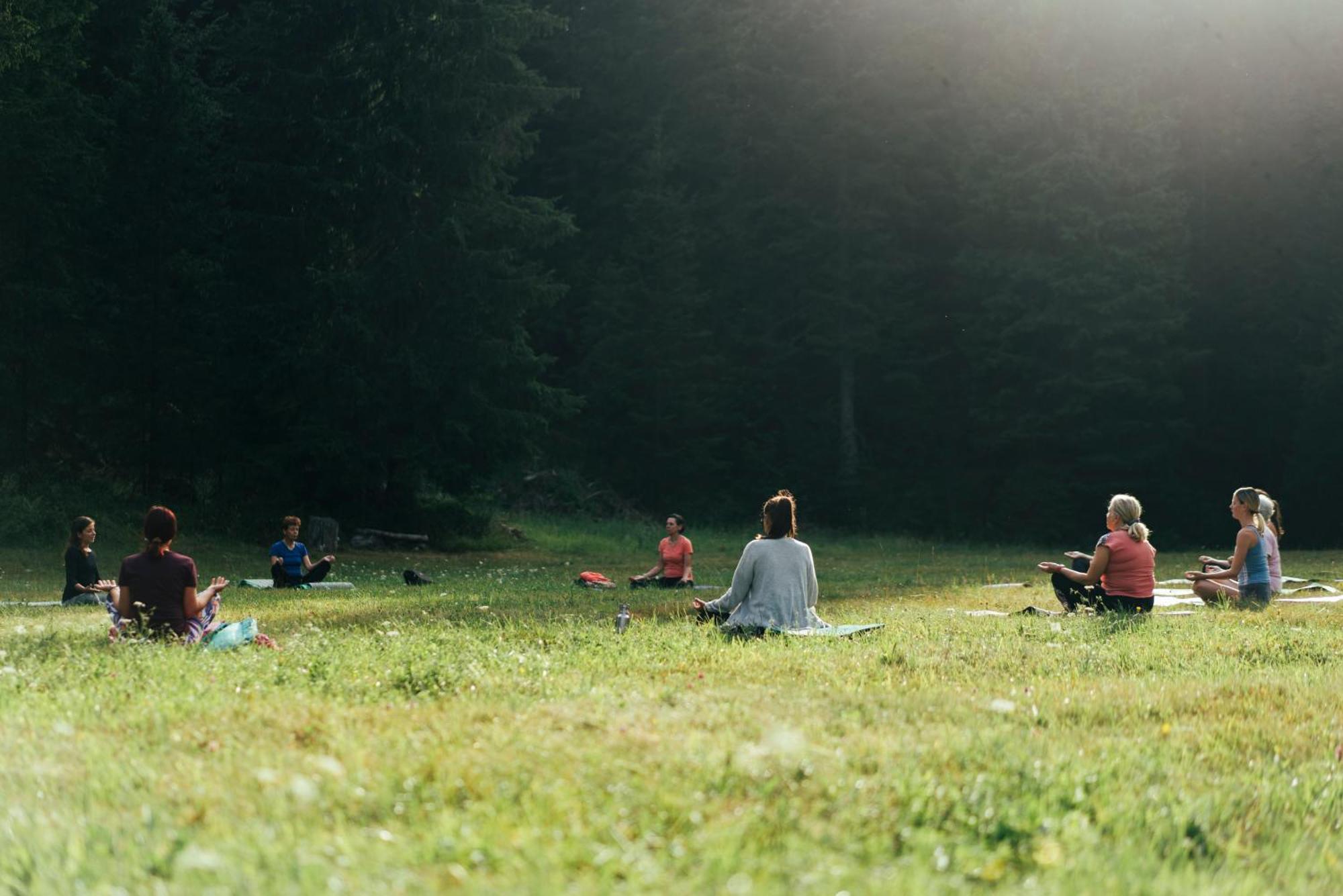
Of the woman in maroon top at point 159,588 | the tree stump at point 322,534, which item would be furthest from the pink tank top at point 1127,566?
the tree stump at point 322,534

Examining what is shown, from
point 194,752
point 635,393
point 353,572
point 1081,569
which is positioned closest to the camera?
point 194,752

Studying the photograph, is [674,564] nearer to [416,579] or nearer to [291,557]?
[416,579]

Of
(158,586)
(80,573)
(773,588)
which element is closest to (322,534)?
(80,573)

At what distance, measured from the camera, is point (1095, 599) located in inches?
538

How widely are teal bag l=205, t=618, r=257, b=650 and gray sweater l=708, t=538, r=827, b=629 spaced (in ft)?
13.0

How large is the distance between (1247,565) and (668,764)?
11.3 meters

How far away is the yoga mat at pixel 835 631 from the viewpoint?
11.0 m

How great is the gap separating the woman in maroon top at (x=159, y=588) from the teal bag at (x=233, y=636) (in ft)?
0.74

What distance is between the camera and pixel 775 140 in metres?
46.8

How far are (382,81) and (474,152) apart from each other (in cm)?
260

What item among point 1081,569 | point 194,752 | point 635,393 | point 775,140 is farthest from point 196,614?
point 775,140

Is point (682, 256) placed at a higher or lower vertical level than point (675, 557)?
higher

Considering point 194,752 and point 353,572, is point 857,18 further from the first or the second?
point 194,752

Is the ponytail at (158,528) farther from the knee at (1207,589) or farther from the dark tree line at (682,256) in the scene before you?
the dark tree line at (682,256)
